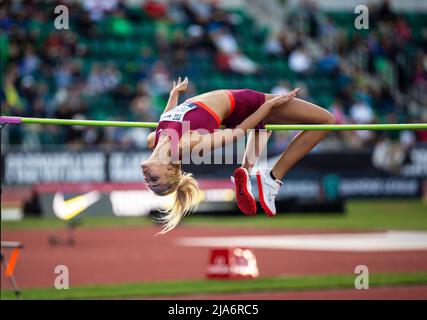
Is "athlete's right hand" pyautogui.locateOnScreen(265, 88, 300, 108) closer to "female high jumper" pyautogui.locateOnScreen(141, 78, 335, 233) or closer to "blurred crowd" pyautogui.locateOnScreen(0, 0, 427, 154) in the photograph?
"female high jumper" pyautogui.locateOnScreen(141, 78, 335, 233)

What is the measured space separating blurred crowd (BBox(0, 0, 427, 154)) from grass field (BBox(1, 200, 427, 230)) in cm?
165

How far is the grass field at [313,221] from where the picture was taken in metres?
17.0

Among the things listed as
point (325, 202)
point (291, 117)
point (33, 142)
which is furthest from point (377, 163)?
point (291, 117)

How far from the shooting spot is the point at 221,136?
7.68 metres

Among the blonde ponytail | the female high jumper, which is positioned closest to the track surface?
the female high jumper

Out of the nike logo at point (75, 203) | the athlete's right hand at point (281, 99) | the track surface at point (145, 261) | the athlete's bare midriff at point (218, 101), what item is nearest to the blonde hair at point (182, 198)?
the athlete's bare midriff at point (218, 101)

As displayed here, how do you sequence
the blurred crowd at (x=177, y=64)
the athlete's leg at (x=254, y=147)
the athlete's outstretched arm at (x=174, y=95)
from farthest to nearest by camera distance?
1. the blurred crowd at (x=177, y=64)
2. the athlete's outstretched arm at (x=174, y=95)
3. the athlete's leg at (x=254, y=147)

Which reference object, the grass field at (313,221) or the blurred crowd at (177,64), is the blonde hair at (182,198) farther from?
the blurred crowd at (177,64)

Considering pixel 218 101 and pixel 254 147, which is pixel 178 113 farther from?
pixel 254 147

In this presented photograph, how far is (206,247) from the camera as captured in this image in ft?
46.5

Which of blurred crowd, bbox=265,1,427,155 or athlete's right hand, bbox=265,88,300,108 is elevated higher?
blurred crowd, bbox=265,1,427,155

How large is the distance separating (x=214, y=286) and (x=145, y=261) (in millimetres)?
2267

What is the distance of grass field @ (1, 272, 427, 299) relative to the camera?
10.3m

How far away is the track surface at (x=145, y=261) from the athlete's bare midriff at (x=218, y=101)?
3013 millimetres
